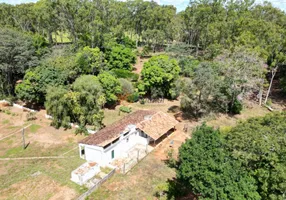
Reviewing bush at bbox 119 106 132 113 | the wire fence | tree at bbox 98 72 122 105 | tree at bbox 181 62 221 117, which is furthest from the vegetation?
tree at bbox 98 72 122 105

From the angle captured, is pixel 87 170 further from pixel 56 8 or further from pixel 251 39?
pixel 56 8

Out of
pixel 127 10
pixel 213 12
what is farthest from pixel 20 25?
pixel 213 12

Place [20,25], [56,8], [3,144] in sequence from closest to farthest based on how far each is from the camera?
1. [3,144]
2. [56,8]
3. [20,25]

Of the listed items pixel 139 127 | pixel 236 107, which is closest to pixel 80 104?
pixel 139 127

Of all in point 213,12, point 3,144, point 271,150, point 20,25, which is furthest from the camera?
point 20,25

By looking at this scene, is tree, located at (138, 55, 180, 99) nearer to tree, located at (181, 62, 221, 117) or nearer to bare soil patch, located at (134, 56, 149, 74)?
tree, located at (181, 62, 221, 117)
